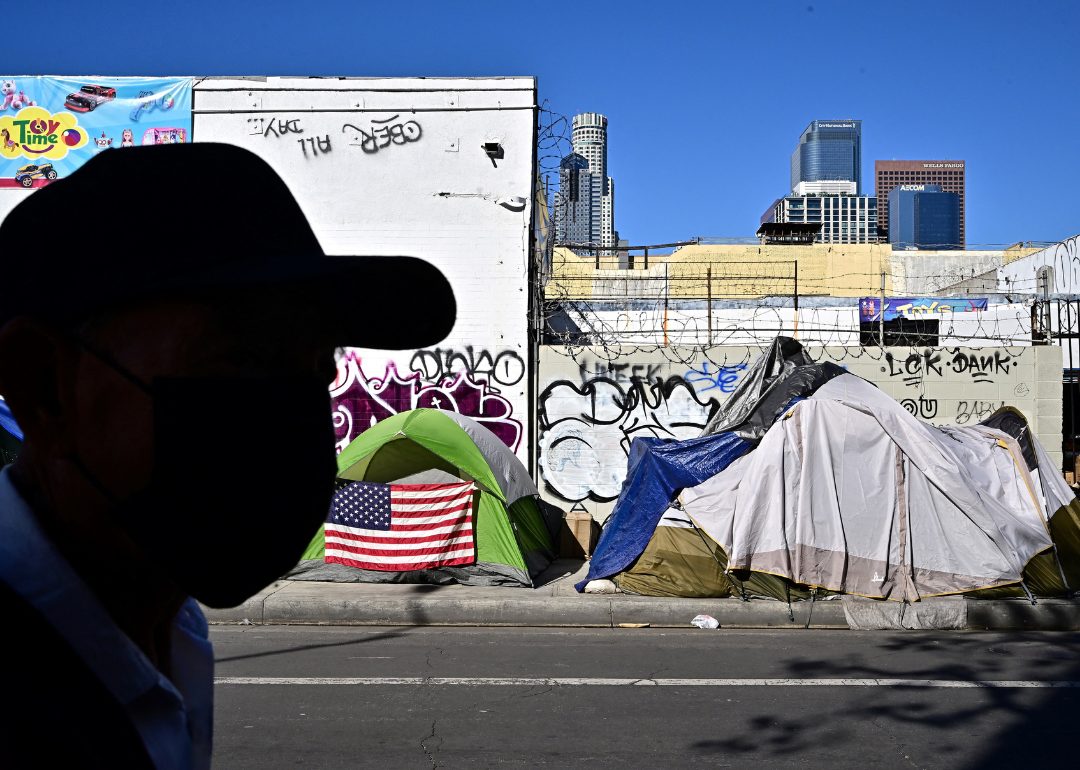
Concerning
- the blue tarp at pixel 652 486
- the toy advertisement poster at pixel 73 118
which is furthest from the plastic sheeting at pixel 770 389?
the toy advertisement poster at pixel 73 118

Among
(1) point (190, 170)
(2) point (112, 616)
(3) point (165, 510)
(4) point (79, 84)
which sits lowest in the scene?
(2) point (112, 616)

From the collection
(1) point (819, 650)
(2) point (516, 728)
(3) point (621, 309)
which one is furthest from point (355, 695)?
(3) point (621, 309)

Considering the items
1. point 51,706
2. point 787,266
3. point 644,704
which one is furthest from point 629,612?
point 787,266

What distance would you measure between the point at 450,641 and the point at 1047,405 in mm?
10477

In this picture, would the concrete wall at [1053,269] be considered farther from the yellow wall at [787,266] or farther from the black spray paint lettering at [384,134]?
the black spray paint lettering at [384,134]

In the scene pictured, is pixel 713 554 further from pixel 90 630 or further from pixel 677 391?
pixel 90 630

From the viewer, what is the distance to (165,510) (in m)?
0.95

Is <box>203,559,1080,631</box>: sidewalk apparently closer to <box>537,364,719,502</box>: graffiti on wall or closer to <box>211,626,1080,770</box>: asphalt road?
<box>211,626,1080,770</box>: asphalt road

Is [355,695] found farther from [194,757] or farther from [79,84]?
[79,84]

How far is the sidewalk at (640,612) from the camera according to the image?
8789mm

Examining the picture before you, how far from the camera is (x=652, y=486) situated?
9789mm

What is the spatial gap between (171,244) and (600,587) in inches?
354

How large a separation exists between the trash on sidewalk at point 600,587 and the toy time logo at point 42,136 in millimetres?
10700

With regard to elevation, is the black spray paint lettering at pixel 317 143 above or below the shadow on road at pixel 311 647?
above
